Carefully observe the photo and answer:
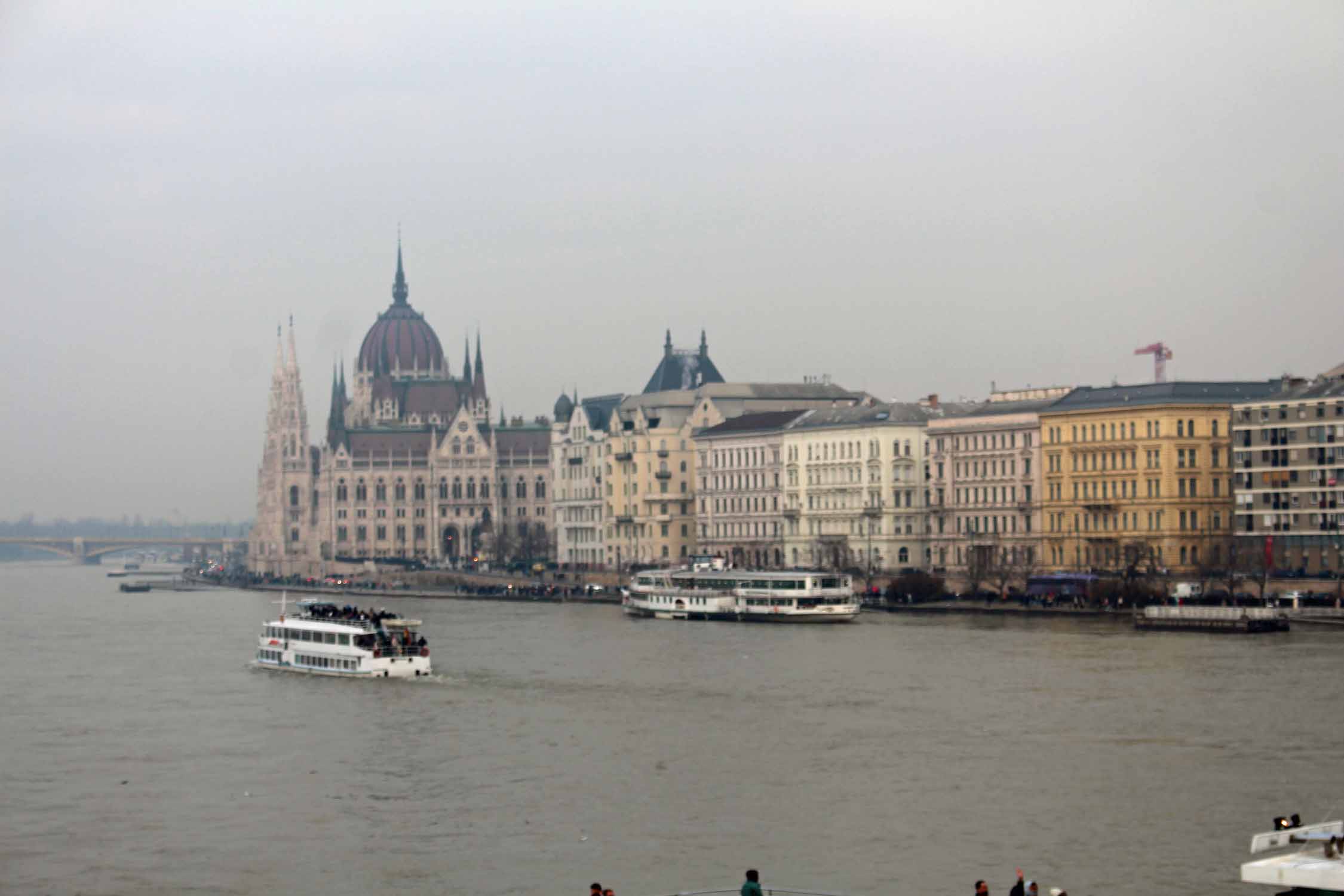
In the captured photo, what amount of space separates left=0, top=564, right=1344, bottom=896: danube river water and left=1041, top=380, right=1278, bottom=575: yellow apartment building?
2204 cm

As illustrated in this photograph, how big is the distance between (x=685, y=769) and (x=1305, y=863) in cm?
2302

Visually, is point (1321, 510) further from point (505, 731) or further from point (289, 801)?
point (289, 801)

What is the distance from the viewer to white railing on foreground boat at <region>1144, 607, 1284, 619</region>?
77.8 meters

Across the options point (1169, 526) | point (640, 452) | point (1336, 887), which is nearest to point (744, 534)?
point (640, 452)

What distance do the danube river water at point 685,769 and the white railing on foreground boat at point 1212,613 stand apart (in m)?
2.06

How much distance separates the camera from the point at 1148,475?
3944 inches

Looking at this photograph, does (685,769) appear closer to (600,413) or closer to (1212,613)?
(1212,613)

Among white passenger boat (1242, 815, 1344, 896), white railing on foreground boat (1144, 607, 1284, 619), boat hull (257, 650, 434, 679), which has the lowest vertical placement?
white passenger boat (1242, 815, 1344, 896)

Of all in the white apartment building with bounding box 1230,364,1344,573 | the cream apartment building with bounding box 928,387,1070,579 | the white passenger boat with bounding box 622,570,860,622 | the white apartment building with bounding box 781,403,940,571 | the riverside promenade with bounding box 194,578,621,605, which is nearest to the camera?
the white apartment building with bounding box 1230,364,1344,573

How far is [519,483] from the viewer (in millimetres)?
198125

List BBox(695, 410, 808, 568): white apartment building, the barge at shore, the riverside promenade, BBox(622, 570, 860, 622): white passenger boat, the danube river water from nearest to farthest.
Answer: the danube river water < the barge at shore < BBox(622, 570, 860, 622): white passenger boat < the riverside promenade < BBox(695, 410, 808, 568): white apartment building

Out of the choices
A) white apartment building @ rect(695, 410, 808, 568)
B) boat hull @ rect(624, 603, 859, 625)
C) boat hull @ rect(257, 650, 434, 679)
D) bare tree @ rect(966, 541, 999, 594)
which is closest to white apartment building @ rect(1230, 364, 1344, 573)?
bare tree @ rect(966, 541, 999, 594)

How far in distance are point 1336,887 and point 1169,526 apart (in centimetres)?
7595

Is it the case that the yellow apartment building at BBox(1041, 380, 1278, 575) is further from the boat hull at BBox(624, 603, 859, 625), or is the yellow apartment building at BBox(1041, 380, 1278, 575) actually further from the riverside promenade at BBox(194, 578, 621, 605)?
the riverside promenade at BBox(194, 578, 621, 605)
